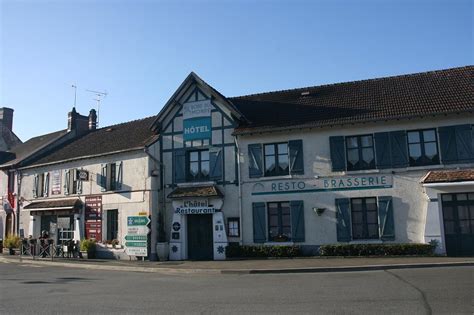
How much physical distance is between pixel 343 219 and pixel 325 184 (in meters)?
1.66

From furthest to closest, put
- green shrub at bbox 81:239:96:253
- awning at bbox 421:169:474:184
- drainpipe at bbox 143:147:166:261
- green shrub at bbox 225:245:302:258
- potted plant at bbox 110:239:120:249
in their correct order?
green shrub at bbox 81:239:96:253
potted plant at bbox 110:239:120:249
drainpipe at bbox 143:147:166:261
green shrub at bbox 225:245:302:258
awning at bbox 421:169:474:184

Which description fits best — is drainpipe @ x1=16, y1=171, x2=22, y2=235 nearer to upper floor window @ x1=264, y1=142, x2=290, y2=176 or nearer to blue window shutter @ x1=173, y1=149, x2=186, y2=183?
blue window shutter @ x1=173, y1=149, x2=186, y2=183

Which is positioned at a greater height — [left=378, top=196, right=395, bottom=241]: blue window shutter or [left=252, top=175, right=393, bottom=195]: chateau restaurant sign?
[left=252, top=175, right=393, bottom=195]: chateau restaurant sign

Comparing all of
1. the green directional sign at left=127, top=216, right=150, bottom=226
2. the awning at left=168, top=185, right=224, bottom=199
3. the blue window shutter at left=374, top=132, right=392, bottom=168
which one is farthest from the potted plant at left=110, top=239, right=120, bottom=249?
the blue window shutter at left=374, top=132, right=392, bottom=168

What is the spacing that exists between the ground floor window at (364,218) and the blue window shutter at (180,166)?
8.18 metres

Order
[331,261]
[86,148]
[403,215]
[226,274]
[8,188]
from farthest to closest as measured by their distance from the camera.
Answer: [8,188], [86,148], [403,215], [331,261], [226,274]

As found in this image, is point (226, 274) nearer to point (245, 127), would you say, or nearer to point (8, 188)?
point (245, 127)

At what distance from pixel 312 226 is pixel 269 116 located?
561 cm

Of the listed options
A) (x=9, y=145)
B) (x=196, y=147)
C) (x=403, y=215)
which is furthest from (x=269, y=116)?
(x=9, y=145)

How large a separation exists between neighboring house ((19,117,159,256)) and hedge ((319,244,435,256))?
8504 mm

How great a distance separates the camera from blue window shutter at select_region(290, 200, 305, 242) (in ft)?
65.2

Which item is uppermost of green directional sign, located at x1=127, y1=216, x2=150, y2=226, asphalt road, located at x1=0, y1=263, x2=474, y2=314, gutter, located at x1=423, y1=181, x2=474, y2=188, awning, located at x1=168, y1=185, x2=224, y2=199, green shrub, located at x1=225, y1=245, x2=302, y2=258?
awning, located at x1=168, y1=185, x2=224, y2=199

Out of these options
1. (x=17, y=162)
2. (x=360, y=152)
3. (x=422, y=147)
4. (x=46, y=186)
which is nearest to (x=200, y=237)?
(x=360, y=152)

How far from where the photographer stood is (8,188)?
3112cm
